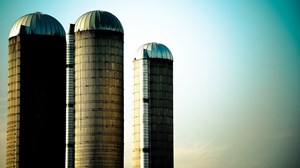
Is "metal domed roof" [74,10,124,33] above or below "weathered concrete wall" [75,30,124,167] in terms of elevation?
above

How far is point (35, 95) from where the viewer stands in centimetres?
13525

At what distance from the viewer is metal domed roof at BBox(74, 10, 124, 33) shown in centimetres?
13975

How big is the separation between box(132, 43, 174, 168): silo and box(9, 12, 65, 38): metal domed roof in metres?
14.0

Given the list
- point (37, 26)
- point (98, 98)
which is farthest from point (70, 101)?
point (37, 26)

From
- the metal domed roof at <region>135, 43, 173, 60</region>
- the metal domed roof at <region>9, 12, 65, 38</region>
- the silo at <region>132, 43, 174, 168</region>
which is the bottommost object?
the silo at <region>132, 43, 174, 168</region>

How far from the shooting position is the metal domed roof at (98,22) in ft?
458

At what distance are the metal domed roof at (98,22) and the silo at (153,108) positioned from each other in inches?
271

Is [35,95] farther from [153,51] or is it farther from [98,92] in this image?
[153,51]

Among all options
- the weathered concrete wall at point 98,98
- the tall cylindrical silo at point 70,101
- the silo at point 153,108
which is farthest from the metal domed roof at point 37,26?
the silo at point 153,108

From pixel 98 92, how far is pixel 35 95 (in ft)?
30.5

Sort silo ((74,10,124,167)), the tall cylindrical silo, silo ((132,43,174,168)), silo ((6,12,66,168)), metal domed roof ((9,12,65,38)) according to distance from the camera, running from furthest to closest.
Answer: silo ((132,43,174,168))
metal domed roof ((9,12,65,38))
silo ((74,10,124,167))
the tall cylindrical silo
silo ((6,12,66,168))

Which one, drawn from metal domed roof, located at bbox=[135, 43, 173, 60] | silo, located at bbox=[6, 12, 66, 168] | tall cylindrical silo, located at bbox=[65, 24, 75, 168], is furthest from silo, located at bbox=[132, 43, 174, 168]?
silo, located at bbox=[6, 12, 66, 168]

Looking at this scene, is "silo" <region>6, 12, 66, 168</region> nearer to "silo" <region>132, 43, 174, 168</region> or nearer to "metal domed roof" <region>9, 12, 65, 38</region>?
"metal domed roof" <region>9, 12, 65, 38</region>

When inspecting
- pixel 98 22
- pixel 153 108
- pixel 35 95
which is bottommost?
pixel 153 108
